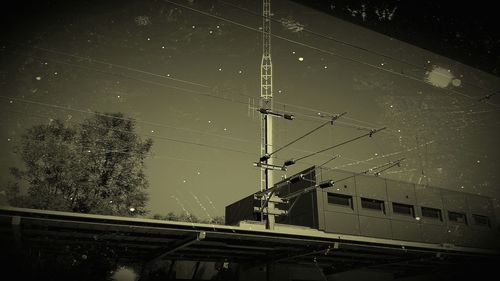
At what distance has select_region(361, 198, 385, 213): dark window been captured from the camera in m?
29.8

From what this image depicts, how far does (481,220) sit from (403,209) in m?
10.6

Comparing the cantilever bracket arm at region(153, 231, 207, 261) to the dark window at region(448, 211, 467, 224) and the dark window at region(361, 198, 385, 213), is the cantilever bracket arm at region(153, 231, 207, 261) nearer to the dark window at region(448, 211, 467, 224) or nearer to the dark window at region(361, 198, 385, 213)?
the dark window at region(361, 198, 385, 213)

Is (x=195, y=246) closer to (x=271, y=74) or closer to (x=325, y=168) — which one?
(x=271, y=74)

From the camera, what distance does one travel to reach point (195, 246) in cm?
1443

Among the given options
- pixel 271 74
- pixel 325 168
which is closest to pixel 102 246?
pixel 271 74

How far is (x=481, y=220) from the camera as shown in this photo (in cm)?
3644

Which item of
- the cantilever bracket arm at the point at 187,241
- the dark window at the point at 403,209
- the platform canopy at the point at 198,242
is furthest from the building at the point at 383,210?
the cantilever bracket arm at the point at 187,241

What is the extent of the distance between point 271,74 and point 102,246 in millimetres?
14063

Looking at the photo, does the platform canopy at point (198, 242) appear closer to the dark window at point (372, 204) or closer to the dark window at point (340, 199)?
the dark window at point (340, 199)

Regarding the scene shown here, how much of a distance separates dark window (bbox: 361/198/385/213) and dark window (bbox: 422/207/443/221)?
4.79 meters

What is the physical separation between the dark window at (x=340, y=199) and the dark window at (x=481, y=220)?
15178 mm

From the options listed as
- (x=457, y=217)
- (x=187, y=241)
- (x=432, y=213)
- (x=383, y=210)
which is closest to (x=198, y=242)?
(x=187, y=241)

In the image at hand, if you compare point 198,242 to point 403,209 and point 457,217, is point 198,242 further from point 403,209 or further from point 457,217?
point 457,217

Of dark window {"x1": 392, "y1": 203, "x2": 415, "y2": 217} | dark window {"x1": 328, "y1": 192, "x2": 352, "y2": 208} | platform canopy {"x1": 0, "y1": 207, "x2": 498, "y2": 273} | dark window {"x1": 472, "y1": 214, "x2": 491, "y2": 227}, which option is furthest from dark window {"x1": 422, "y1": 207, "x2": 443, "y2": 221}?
platform canopy {"x1": 0, "y1": 207, "x2": 498, "y2": 273}
